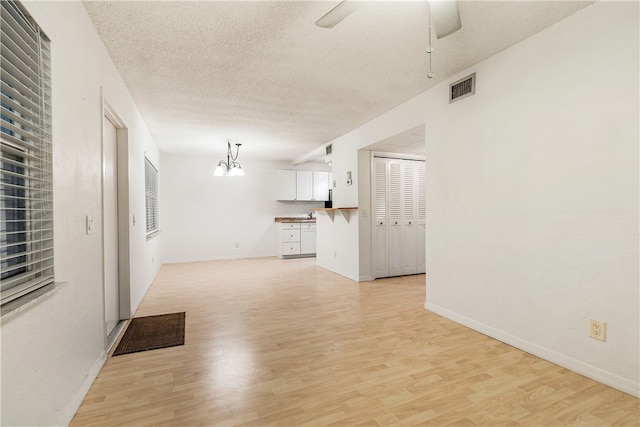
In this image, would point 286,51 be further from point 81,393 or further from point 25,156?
point 81,393

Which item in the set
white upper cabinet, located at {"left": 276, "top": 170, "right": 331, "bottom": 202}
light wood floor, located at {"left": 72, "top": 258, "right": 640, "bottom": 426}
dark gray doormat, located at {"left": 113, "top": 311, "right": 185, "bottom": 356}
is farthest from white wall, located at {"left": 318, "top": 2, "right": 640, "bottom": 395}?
white upper cabinet, located at {"left": 276, "top": 170, "right": 331, "bottom": 202}

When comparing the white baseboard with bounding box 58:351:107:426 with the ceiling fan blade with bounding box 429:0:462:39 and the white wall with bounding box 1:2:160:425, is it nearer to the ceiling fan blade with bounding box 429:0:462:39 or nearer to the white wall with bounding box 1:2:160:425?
the white wall with bounding box 1:2:160:425

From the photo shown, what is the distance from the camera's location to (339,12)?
1632mm

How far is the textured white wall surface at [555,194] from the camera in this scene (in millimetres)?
1902

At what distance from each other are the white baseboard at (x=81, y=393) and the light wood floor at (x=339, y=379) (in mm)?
37

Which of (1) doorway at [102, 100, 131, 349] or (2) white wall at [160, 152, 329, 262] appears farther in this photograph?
(2) white wall at [160, 152, 329, 262]

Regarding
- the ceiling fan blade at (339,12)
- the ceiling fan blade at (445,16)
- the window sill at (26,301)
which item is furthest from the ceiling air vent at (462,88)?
the window sill at (26,301)

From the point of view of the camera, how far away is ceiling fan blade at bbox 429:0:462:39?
161 centimetres

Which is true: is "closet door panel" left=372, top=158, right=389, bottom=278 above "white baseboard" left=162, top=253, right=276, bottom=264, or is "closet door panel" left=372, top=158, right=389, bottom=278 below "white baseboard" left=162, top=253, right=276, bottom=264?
above

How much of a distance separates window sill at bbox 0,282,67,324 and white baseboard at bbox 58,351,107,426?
66 centimetres

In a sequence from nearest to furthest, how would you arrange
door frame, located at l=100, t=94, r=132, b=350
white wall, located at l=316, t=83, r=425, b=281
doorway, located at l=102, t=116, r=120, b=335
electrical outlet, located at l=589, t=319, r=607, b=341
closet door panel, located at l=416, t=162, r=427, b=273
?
electrical outlet, located at l=589, t=319, r=607, b=341
doorway, located at l=102, t=116, r=120, b=335
door frame, located at l=100, t=94, r=132, b=350
white wall, located at l=316, t=83, r=425, b=281
closet door panel, located at l=416, t=162, r=427, b=273

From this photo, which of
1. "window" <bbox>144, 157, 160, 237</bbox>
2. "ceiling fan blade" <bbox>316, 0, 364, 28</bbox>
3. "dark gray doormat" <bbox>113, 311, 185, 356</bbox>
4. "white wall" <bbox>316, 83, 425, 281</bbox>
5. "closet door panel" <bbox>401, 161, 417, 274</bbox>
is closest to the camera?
"ceiling fan blade" <bbox>316, 0, 364, 28</bbox>

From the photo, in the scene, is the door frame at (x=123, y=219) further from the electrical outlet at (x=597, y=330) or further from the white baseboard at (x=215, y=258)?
the electrical outlet at (x=597, y=330)

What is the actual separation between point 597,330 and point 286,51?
3.02 m
